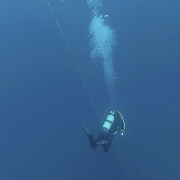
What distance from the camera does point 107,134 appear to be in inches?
271

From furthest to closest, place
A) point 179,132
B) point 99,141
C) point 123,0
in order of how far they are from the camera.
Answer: point 179,132 → point 123,0 → point 99,141

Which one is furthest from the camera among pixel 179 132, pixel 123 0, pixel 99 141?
pixel 179 132

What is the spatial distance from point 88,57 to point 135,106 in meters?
3.10

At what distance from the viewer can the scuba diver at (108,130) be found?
267 inches

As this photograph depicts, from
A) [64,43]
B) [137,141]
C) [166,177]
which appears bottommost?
[166,177]

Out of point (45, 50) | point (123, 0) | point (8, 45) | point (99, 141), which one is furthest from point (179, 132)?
point (8, 45)

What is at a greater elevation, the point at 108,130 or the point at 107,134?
the point at 108,130

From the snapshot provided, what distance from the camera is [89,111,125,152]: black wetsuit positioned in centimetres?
683

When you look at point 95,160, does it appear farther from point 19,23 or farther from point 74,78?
point 19,23

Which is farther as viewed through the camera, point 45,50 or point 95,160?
point 95,160

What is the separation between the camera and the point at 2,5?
10336mm

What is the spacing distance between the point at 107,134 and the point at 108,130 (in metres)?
0.13

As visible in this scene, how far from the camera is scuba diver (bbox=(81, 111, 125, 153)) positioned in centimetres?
679

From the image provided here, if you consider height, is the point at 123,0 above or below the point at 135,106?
above
